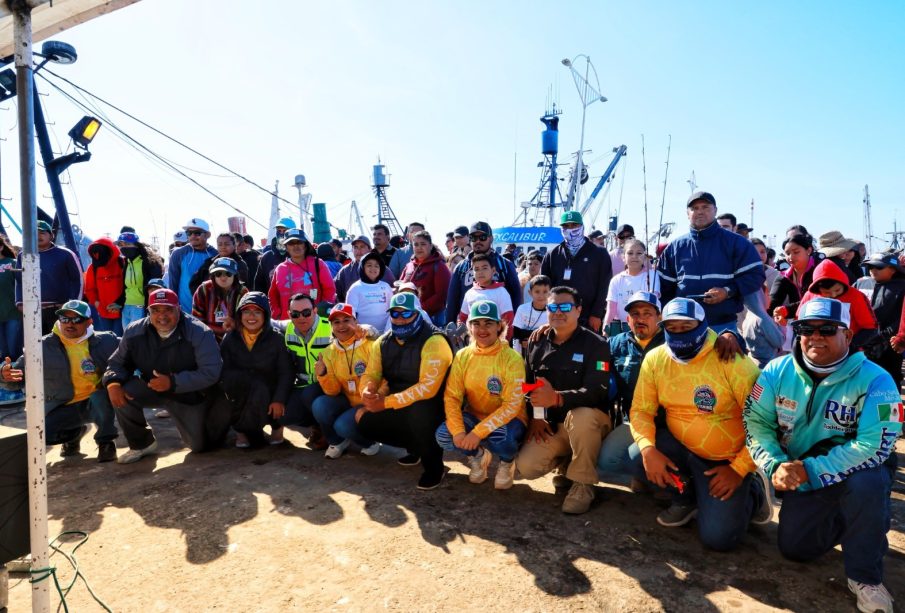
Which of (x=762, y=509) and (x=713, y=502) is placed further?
(x=762, y=509)

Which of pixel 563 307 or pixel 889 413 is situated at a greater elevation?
pixel 563 307

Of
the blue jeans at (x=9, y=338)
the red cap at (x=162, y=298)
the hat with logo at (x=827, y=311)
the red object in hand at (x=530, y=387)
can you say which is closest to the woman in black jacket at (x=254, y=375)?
the red cap at (x=162, y=298)

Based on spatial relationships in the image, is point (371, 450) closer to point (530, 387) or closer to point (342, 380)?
point (342, 380)

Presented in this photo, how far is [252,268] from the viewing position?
8383 millimetres

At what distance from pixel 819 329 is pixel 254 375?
Result: 14.0 ft

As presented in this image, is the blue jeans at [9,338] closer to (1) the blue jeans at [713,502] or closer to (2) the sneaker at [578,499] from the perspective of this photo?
(2) the sneaker at [578,499]

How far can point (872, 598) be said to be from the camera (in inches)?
97.3

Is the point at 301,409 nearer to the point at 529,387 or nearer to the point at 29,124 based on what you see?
the point at 529,387

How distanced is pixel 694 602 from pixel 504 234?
1449cm

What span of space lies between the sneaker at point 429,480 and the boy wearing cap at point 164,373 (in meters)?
2.05

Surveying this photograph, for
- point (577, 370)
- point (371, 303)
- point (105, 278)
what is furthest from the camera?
point (105, 278)

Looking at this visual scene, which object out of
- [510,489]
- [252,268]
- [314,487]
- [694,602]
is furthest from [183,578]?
[252,268]

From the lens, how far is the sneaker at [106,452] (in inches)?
180

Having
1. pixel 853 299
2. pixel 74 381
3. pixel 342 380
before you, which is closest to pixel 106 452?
pixel 74 381
